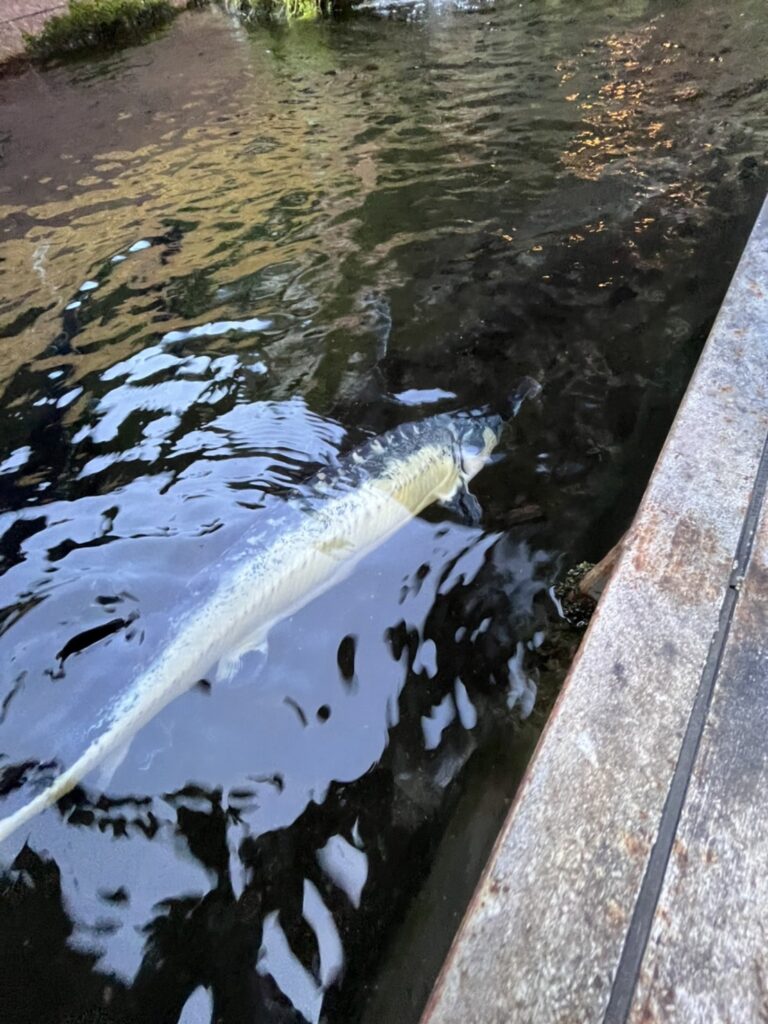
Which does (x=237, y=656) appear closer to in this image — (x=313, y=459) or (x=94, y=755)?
(x=94, y=755)

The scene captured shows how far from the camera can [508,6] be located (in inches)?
595

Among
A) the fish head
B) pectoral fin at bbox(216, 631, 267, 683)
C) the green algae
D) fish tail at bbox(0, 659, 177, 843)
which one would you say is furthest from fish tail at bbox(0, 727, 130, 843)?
the green algae

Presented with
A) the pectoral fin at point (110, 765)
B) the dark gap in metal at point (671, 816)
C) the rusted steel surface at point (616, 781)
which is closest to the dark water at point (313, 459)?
the pectoral fin at point (110, 765)

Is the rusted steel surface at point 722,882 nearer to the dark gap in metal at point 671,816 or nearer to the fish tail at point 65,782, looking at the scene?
the dark gap in metal at point 671,816

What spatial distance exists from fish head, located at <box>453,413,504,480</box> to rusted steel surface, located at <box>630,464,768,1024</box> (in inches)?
89.9

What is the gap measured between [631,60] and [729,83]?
2036 millimetres

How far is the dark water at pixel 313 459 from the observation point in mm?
2379

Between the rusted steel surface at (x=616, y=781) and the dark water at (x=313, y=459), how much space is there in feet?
2.66

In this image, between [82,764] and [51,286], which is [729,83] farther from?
[82,764]

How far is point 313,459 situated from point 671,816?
10.0ft

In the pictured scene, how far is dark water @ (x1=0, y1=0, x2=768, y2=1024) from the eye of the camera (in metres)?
2.38

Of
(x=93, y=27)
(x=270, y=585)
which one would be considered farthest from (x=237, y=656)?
(x=93, y=27)

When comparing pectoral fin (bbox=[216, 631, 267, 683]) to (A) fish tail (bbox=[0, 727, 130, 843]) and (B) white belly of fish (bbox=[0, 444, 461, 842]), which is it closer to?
(B) white belly of fish (bbox=[0, 444, 461, 842])

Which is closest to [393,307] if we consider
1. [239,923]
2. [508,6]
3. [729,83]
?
[239,923]
